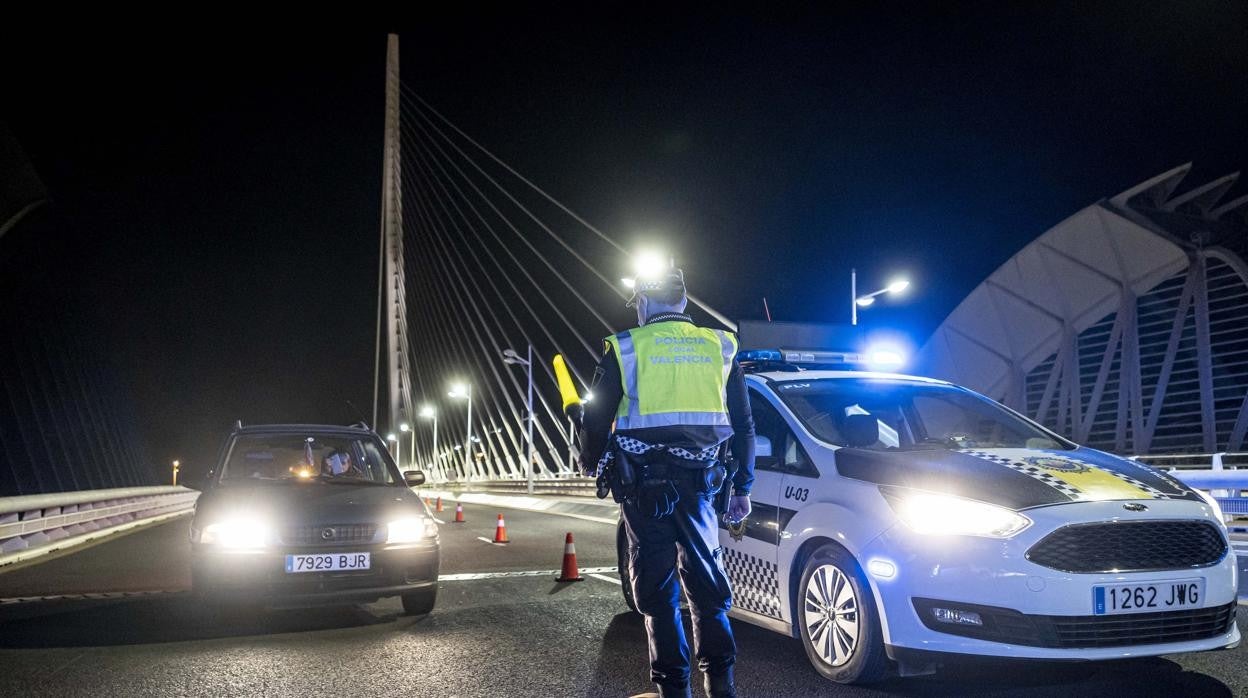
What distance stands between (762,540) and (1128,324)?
36.7m

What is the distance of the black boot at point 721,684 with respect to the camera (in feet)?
12.3

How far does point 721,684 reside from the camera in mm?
3775

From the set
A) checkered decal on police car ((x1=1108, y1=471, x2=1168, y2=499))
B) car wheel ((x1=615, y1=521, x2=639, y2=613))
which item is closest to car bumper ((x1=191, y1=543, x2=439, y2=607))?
car wheel ((x1=615, y1=521, x2=639, y2=613))

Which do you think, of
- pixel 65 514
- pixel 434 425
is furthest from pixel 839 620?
pixel 434 425

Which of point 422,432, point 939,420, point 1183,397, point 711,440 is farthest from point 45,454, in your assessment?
point 1183,397

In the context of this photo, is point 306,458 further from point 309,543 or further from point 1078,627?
point 1078,627

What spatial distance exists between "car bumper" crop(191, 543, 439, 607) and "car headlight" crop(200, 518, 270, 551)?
5 cm

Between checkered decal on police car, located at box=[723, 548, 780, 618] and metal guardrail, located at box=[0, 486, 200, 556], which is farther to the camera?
metal guardrail, located at box=[0, 486, 200, 556]

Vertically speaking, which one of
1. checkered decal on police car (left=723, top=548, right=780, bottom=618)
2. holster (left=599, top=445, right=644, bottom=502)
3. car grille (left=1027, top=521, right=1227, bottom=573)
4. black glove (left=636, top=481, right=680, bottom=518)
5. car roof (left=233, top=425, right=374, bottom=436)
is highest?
car roof (left=233, top=425, right=374, bottom=436)


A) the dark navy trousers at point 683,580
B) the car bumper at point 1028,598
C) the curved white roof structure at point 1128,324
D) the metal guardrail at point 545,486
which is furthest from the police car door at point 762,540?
the curved white roof structure at point 1128,324

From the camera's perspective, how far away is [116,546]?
46.1 feet

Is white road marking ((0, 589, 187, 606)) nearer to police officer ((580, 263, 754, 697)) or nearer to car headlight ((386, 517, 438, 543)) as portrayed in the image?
car headlight ((386, 517, 438, 543))

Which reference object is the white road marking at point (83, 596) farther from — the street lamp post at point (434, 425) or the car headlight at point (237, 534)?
the street lamp post at point (434, 425)

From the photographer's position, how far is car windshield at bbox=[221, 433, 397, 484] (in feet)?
25.4
